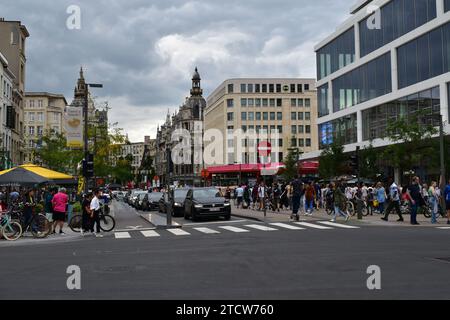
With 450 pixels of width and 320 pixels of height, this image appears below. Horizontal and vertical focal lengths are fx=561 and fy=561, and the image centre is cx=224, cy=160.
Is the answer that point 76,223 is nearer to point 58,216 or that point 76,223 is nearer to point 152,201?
point 58,216

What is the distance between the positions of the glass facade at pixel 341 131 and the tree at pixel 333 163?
12.5 ft

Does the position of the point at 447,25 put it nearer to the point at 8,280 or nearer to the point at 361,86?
the point at 361,86

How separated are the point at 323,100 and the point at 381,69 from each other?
12.4 m

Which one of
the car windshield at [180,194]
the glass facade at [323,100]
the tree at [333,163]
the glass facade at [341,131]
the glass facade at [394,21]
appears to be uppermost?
the glass facade at [394,21]

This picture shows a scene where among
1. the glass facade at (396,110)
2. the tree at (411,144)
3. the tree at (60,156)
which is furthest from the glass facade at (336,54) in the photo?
the tree at (60,156)

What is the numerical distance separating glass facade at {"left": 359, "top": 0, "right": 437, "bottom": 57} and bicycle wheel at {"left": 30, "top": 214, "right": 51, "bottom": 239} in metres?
31.8

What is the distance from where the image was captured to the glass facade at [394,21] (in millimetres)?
41281

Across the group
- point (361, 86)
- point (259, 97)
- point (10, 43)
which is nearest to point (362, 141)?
point (361, 86)

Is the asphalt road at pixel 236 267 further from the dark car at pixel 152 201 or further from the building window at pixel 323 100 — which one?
the building window at pixel 323 100

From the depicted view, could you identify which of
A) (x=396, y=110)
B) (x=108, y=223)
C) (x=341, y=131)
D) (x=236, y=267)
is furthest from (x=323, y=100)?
(x=236, y=267)

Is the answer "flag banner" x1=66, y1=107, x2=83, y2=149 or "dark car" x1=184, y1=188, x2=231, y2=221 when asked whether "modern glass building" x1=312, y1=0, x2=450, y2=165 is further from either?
"flag banner" x1=66, y1=107, x2=83, y2=149

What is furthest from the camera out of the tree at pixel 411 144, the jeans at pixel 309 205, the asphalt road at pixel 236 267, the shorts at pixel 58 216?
the tree at pixel 411 144

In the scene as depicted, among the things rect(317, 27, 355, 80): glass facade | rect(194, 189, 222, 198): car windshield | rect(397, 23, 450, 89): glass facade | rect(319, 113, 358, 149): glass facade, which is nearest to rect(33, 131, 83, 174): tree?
rect(194, 189, 222, 198): car windshield
